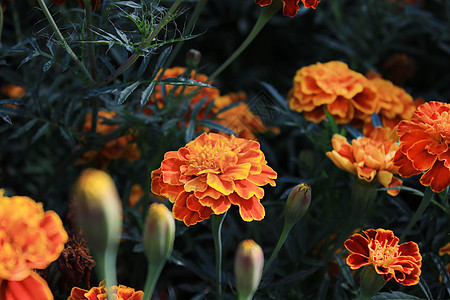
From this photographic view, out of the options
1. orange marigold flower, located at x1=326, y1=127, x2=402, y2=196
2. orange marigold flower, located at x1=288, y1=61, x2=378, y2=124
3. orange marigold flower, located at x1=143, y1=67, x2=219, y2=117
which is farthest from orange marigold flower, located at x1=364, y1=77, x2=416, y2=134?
orange marigold flower, located at x1=143, y1=67, x2=219, y2=117

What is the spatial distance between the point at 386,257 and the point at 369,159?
0.16m

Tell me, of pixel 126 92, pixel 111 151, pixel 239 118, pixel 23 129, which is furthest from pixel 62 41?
pixel 239 118

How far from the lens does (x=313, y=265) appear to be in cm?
88

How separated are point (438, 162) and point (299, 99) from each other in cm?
35

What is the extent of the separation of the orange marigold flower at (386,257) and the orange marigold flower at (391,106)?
0.34 m

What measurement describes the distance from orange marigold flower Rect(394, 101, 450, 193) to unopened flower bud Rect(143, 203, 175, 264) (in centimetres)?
35

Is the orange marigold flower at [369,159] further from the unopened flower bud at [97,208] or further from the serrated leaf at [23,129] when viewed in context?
the serrated leaf at [23,129]

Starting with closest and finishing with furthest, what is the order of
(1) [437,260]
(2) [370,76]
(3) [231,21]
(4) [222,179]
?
(4) [222,179], (1) [437,260], (2) [370,76], (3) [231,21]

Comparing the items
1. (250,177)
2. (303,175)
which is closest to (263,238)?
(303,175)

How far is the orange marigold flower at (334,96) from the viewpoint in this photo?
984 mm

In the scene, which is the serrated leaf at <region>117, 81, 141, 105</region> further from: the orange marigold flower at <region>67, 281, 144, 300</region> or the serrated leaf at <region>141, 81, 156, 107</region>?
the orange marigold flower at <region>67, 281, 144, 300</region>

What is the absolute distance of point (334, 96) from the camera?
982mm

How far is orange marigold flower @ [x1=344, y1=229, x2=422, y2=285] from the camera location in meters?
0.66

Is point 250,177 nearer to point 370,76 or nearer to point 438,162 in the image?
point 438,162
